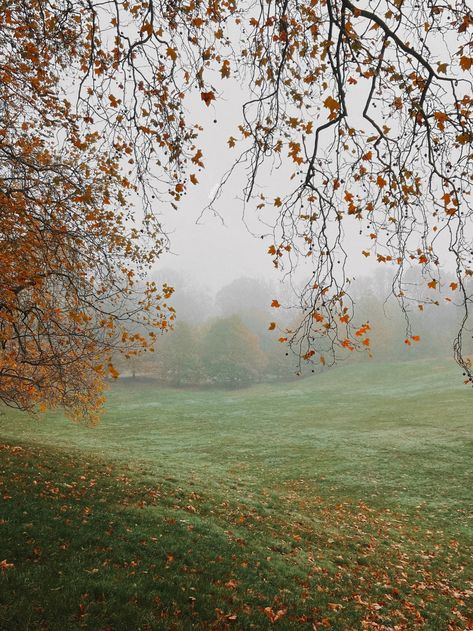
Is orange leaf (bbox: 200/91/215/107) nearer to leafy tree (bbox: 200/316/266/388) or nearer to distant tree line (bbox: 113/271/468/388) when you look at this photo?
distant tree line (bbox: 113/271/468/388)

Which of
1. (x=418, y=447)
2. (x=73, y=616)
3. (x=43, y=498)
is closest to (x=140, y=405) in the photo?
(x=418, y=447)

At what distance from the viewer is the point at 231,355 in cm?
6375

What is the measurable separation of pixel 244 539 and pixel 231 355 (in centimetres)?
5520

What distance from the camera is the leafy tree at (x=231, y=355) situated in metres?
62.7

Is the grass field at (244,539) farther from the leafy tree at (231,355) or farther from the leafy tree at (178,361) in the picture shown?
the leafy tree at (231,355)

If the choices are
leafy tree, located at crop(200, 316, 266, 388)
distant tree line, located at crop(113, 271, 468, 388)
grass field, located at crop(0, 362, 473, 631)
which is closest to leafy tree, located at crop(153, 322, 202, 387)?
distant tree line, located at crop(113, 271, 468, 388)

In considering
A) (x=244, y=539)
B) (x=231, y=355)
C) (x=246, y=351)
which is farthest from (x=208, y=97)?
(x=246, y=351)

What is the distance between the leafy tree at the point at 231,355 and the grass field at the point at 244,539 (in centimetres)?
3904

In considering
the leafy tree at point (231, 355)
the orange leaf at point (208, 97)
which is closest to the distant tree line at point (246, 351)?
the leafy tree at point (231, 355)

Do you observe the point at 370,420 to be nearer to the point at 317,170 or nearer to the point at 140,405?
the point at 140,405

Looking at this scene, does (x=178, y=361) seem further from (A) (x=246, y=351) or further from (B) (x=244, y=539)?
(B) (x=244, y=539)

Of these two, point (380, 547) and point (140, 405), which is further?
point (140, 405)

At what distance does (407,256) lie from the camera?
564 centimetres

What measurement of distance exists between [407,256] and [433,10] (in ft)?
9.96
